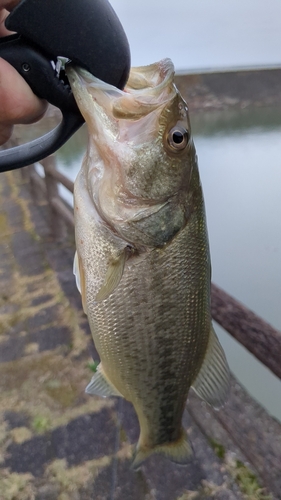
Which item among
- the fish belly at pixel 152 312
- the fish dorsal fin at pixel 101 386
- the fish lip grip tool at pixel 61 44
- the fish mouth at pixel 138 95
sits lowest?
the fish dorsal fin at pixel 101 386

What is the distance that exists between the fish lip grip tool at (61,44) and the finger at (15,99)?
0.01 metres

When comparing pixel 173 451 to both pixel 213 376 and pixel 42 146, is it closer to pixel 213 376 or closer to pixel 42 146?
pixel 213 376

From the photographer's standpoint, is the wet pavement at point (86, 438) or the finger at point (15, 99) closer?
the finger at point (15, 99)

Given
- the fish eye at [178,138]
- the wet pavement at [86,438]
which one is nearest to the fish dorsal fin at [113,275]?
the fish eye at [178,138]

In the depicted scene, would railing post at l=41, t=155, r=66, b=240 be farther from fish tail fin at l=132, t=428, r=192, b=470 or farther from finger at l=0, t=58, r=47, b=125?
finger at l=0, t=58, r=47, b=125

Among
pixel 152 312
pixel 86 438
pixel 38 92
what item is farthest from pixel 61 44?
pixel 86 438

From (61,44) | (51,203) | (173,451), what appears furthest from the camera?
(51,203)

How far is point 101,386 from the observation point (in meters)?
1.37

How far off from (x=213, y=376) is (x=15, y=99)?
99 cm

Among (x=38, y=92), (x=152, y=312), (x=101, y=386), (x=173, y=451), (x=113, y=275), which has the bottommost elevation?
(x=173, y=451)

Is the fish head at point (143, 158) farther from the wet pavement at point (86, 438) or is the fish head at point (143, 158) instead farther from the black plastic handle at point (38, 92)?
the wet pavement at point (86, 438)

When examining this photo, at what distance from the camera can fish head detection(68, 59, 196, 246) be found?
1.00 metres

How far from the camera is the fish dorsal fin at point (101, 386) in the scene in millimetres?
1356

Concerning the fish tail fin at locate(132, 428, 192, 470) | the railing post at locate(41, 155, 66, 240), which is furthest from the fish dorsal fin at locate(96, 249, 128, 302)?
the railing post at locate(41, 155, 66, 240)
